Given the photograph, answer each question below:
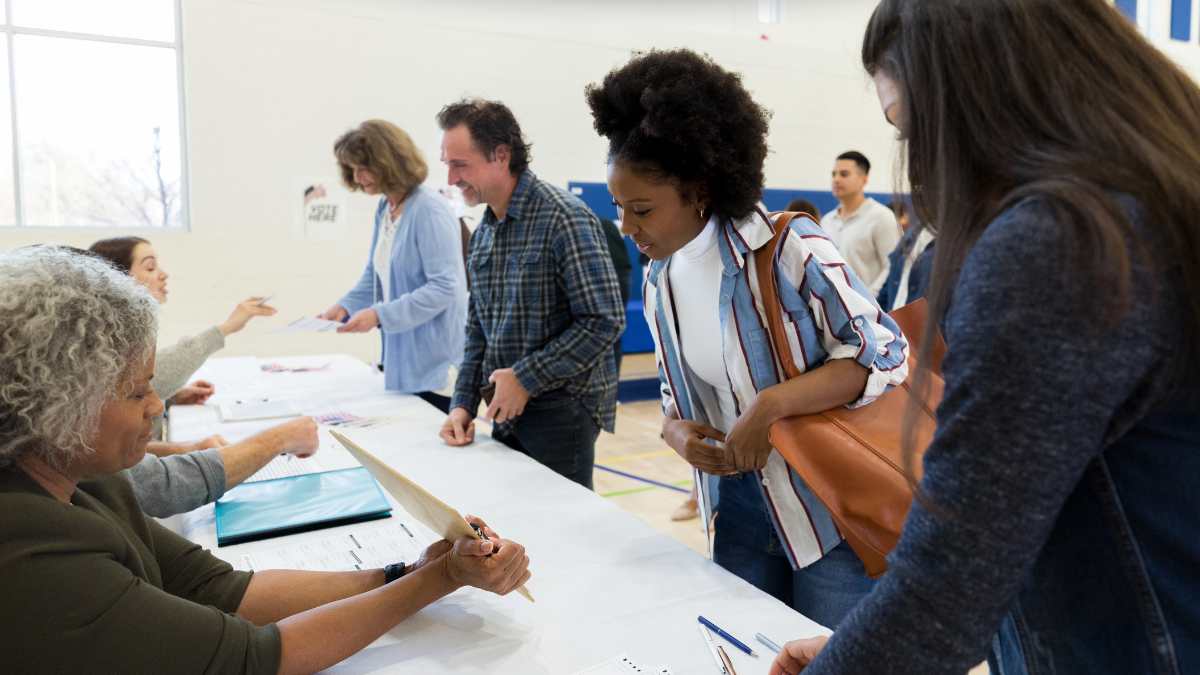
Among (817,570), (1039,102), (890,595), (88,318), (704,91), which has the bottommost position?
(817,570)

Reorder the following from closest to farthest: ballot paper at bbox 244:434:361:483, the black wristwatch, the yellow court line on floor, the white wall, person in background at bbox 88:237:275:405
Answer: the black wristwatch < ballot paper at bbox 244:434:361:483 < person in background at bbox 88:237:275:405 < the yellow court line on floor < the white wall

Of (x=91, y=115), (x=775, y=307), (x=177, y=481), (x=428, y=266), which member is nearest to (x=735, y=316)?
(x=775, y=307)

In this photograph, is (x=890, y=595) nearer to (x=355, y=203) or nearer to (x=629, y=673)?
(x=629, y=673)

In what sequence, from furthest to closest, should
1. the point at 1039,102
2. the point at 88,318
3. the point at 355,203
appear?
the point at 355,203
the point at 88,318
the point at 1039,102

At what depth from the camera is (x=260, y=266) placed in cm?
596

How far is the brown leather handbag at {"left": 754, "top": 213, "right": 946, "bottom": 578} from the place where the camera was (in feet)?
3.69

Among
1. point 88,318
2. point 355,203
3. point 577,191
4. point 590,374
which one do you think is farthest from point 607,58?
point 88,318

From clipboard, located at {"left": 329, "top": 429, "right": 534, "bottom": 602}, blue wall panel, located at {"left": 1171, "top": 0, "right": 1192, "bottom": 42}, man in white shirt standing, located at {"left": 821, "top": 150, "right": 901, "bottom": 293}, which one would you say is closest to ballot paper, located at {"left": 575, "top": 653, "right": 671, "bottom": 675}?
clipboard, located at {"left": 329, "top": 429, "right": 534, "bottom": 602}

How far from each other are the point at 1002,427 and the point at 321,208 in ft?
20.3

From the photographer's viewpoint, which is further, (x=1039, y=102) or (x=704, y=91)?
(x=704, y=91)

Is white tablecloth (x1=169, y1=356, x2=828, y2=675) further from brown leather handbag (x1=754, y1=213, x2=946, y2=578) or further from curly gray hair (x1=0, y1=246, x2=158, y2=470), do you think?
curly gray hair (x1=0, y1=246, x2=158, y2=470)

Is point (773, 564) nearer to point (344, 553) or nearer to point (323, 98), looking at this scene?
point (344, 553)

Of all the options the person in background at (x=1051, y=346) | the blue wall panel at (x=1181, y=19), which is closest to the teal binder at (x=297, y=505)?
the person in background at (x=1051, y=346)

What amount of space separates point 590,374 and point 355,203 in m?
4.59
